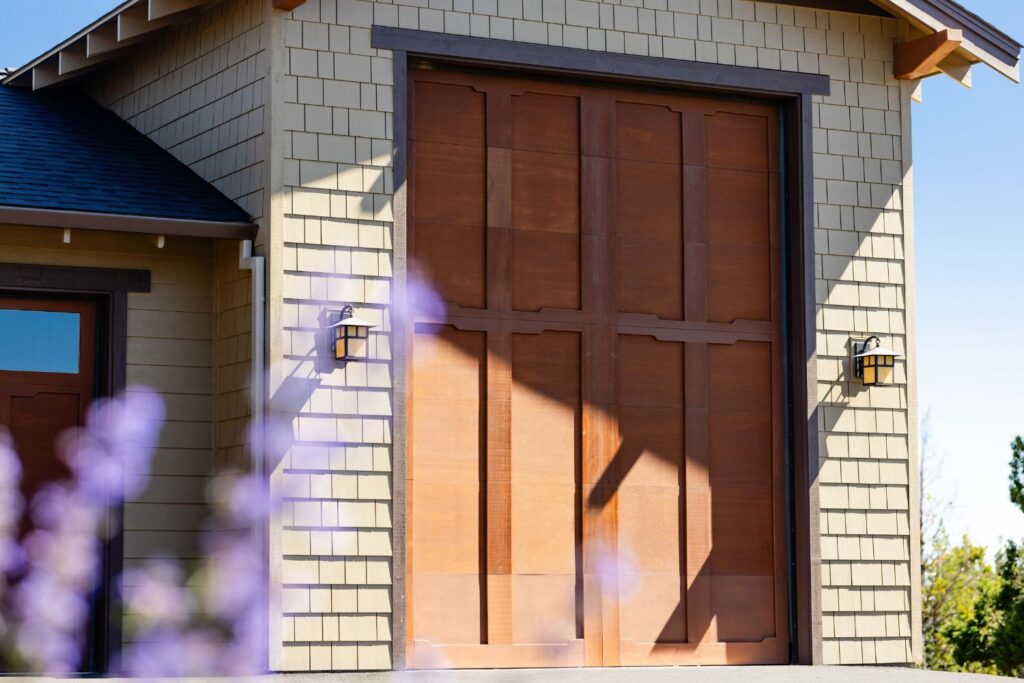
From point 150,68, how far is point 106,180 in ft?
5.39

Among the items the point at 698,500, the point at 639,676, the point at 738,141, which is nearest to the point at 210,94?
the point at 738,141

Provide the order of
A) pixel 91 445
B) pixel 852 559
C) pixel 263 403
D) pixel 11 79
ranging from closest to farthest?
pixel 263 403
pixel 91 445
pixel 852 559
pixel 11 79

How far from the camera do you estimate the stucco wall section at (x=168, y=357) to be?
10.7m

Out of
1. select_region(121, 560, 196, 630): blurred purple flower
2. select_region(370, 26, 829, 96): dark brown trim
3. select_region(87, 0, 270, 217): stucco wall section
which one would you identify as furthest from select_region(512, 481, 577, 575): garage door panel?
select_region(370, 26, 829, 96): dark brown trim

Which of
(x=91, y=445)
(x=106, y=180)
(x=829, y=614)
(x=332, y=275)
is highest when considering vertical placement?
(x=106, y=180)

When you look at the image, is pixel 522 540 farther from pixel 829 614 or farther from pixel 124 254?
pixel 124 254

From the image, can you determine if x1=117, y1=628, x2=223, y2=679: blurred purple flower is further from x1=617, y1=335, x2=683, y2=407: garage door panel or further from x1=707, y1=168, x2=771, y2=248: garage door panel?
x1=707, y1=168, x2=771, y2=248: garage door panel

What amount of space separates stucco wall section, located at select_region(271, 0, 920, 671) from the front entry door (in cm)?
166

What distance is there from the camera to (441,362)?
35.0ft

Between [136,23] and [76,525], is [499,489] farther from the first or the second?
[136,23]

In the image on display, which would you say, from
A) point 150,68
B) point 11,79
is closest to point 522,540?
point 150,68

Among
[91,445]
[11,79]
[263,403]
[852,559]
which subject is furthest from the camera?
[11,79]

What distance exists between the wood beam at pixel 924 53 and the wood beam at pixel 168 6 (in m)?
5.22

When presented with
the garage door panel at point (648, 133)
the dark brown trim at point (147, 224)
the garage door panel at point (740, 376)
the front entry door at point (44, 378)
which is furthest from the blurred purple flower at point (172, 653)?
the garage door panel at point (648, 133)
